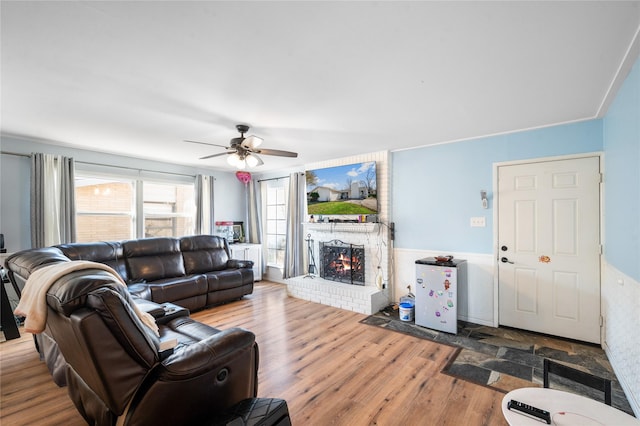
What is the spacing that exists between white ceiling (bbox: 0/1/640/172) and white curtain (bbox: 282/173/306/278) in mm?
2327

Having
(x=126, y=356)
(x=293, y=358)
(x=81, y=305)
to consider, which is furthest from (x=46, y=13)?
(x=293, y=358)

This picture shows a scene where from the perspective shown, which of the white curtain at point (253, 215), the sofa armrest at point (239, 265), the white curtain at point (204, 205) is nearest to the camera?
the sofa armrest at point (239, 265)

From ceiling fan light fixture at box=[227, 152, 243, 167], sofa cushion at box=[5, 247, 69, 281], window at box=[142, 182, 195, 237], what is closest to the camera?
sofa cushion at box=[5, 247, 69, 281]

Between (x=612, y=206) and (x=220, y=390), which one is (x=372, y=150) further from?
(x=220, y=390)

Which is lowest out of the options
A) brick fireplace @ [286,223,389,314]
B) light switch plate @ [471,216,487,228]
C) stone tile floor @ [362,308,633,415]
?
stone tile floor @ [362,308,633,415]

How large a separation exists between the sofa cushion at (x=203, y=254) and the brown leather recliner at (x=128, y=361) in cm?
328

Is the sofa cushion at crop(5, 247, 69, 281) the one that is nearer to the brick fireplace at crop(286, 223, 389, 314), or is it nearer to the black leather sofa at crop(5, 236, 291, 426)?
the black leather sofa at crop(5, 236, 291, 426)

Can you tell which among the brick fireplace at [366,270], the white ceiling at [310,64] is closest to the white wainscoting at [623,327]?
the white ceiling at [310,64]

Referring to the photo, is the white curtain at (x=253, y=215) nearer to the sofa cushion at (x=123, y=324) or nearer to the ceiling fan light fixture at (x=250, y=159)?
the ceiling fan light fixture at (x=250, y=159)

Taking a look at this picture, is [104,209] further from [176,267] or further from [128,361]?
[128,361]

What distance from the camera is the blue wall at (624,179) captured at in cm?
197

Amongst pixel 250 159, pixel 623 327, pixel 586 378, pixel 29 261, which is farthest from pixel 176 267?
pixel 623 327

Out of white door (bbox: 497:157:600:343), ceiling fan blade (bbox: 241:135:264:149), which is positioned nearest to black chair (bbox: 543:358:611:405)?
white door (bbox: 497:157:600:343)

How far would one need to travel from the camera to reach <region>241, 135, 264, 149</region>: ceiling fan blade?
10.1ft
